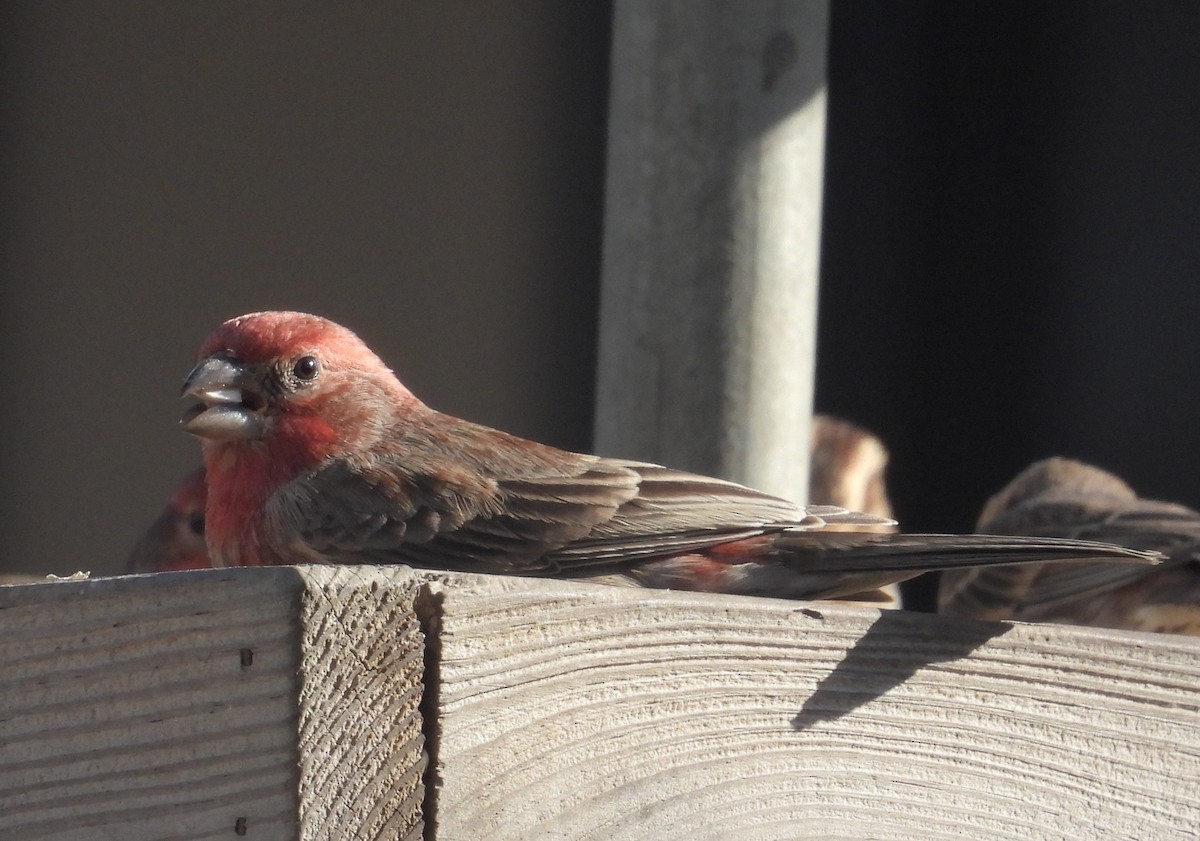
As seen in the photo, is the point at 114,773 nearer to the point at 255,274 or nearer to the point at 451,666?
the point at 451,666

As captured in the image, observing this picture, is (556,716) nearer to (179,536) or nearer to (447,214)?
(179,536)

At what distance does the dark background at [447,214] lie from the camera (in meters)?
7.86

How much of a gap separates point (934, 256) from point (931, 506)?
4.25 feet

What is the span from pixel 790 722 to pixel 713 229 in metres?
1.80

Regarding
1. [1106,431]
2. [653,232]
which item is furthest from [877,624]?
[1106,431]

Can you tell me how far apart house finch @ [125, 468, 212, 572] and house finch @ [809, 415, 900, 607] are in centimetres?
320

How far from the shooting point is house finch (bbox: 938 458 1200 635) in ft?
17.0

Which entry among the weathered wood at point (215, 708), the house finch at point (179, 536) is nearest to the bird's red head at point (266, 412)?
the weathered wood at point (215, 708)

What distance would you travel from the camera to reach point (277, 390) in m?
3.42

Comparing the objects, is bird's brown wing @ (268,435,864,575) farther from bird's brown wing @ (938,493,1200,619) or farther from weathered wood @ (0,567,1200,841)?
bird's brown wing @ (938,493,1200,619)

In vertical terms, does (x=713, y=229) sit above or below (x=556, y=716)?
above

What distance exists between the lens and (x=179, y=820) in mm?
1791

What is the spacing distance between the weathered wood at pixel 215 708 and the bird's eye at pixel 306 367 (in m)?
1.61

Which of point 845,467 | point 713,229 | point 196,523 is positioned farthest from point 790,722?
point 845,467
